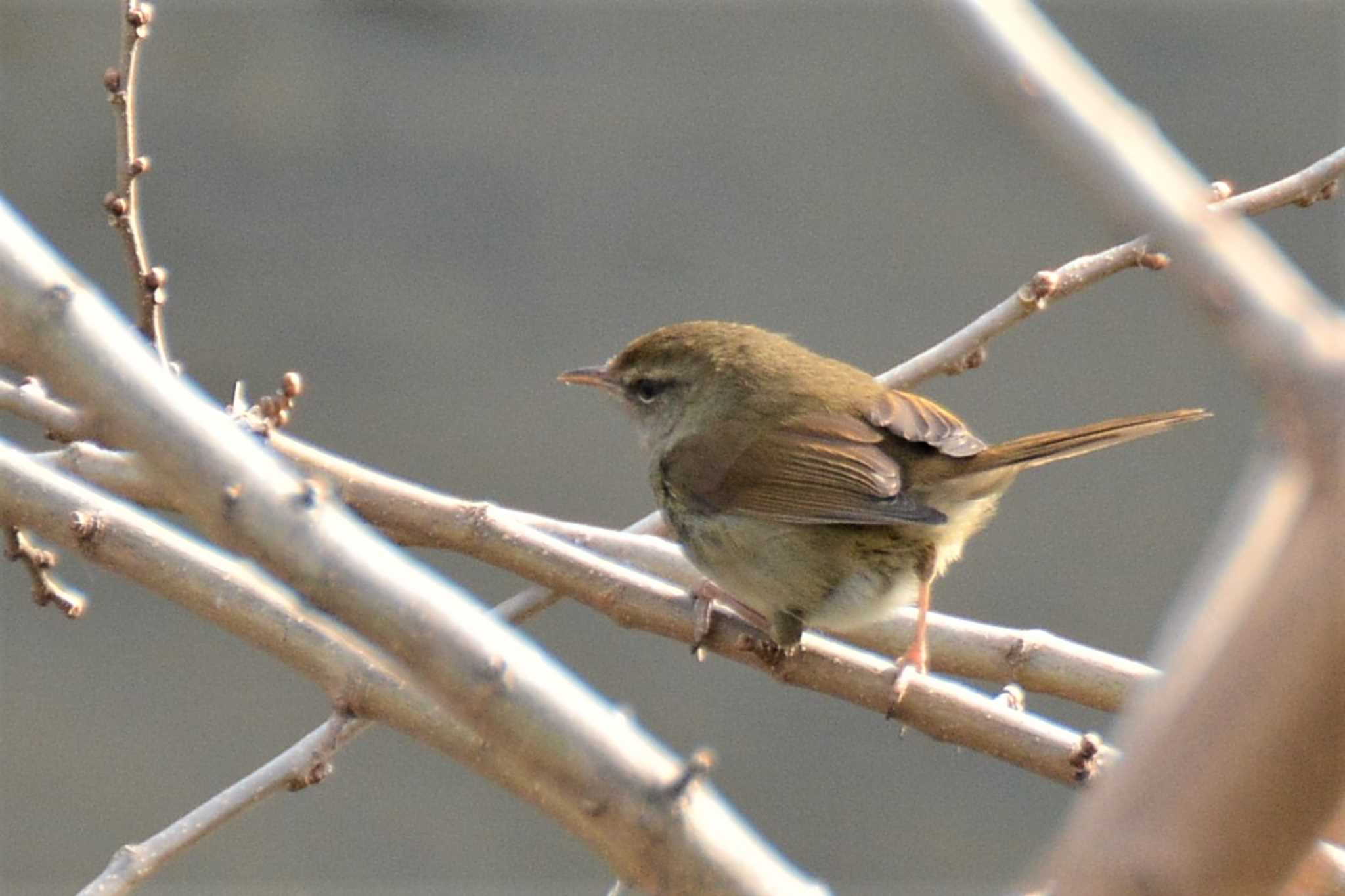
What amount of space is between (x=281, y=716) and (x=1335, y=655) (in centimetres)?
645

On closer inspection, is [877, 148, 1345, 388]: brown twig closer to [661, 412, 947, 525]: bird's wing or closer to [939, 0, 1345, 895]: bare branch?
[661, 412, 947, 525]: bird's wing

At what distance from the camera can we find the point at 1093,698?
2.79m

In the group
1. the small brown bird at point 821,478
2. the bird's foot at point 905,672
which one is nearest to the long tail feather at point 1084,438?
the small brown bird at point 821,478

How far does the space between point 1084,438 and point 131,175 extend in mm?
1907

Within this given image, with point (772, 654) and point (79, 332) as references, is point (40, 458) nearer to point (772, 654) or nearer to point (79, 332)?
point (772, 654)

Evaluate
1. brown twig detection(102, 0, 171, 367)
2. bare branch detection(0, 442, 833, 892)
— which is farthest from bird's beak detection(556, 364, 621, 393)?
bare branch detection(0, 442, 833, 892)

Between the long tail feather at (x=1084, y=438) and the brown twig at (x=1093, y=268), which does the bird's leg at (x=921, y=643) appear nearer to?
the long tail feather at (x=1084, y=438)

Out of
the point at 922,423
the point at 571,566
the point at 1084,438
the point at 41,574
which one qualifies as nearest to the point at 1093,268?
the point at 1084,438

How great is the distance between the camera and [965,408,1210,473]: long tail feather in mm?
3068

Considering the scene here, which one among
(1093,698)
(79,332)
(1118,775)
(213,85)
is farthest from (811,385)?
(213,85)

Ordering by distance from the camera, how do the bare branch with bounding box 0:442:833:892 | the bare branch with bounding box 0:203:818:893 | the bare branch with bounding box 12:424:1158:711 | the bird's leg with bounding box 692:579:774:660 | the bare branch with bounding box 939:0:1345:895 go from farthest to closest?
1. the bird's leg with bounding box 692:579:774:660
2. the bare branch with bounding box 12:424:1158:711
3. the bare branch with bounding box 0:442:833:892
4. the bare branch with bounding box 0:203:818:893
5. the bare branch with bounding box 939:0:1345:895

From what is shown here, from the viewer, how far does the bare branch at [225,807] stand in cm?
247

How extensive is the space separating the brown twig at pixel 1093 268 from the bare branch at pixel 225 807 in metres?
1.41

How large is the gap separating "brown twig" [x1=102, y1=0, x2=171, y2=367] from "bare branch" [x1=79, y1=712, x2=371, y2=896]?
2.29 ft
